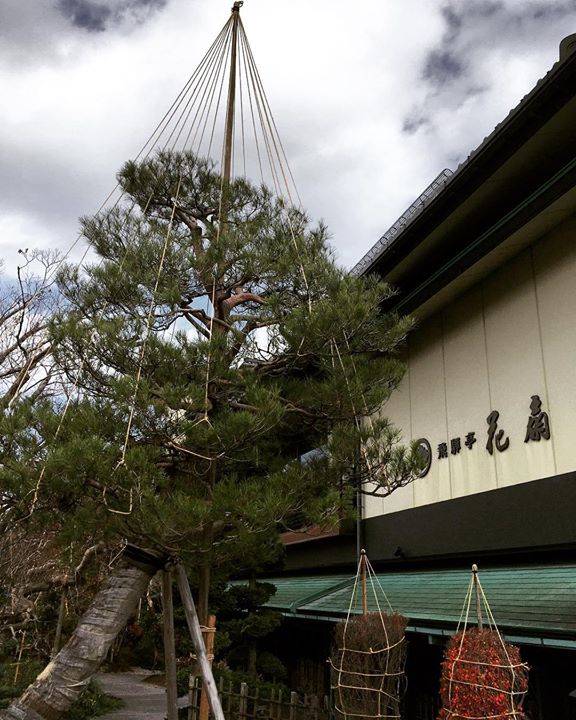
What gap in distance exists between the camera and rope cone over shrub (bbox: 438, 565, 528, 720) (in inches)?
141

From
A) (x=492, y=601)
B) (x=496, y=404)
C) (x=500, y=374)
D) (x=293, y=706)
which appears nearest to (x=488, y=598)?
(x=492, y=601)

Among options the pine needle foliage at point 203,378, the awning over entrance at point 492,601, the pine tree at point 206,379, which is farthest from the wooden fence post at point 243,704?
the pine needle foliage at point 203,378

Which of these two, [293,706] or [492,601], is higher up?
[492,601]

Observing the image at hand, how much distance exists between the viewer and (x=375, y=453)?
165 inches

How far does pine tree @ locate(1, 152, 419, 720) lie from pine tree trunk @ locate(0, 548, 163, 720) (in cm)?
33

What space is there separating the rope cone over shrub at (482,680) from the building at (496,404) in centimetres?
77

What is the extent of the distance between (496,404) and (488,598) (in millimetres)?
1995

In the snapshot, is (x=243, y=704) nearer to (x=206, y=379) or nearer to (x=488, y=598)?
(x=488, y=598)

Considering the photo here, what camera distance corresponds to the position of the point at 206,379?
3.93 metres

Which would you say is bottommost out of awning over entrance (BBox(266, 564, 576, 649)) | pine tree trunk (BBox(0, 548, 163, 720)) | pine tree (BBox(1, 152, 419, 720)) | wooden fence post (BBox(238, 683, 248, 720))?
wooden fence post (BBox(238, 683, 248, 720))

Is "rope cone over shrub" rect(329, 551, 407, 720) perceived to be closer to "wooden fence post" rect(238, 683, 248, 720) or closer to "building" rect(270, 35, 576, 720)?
"building" rect(270, 35, 576, 720)

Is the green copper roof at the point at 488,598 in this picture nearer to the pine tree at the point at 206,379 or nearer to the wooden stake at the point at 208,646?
the pine tree at the point at 206,379

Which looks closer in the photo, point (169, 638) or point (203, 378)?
point (203, 378)

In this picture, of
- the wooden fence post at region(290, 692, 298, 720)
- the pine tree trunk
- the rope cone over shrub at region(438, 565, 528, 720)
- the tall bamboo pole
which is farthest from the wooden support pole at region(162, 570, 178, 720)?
the tall bamboo pole
